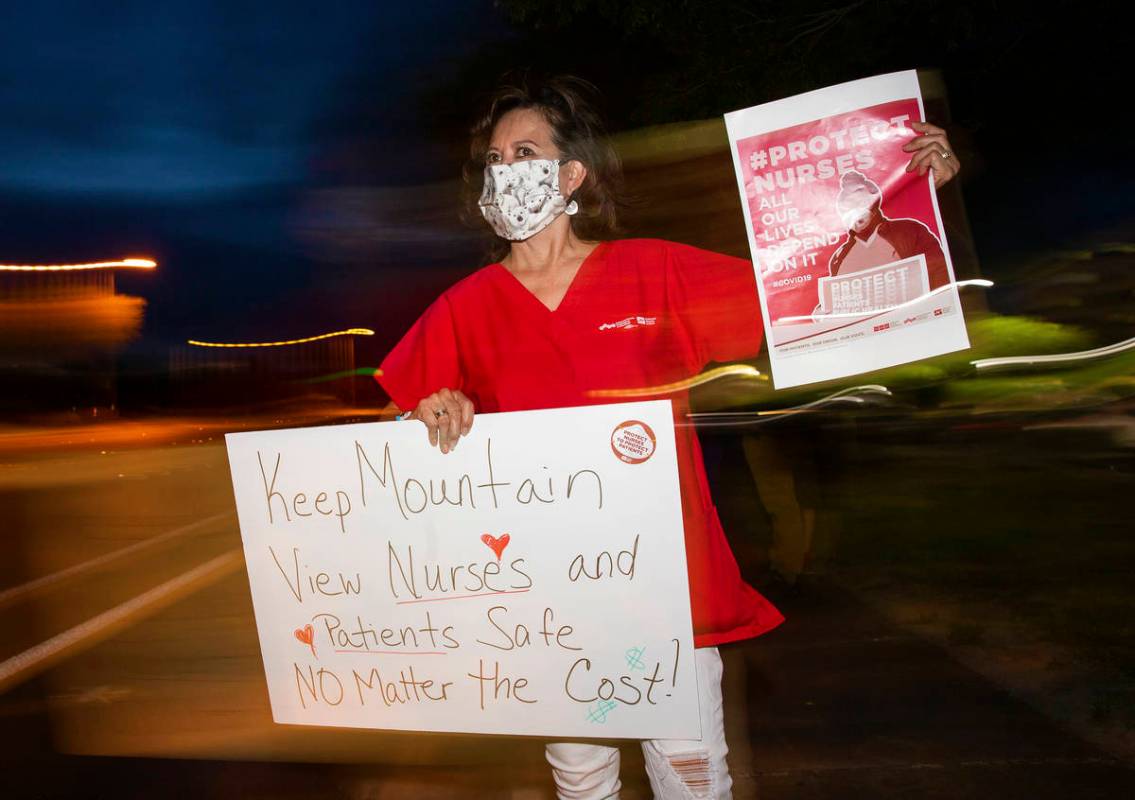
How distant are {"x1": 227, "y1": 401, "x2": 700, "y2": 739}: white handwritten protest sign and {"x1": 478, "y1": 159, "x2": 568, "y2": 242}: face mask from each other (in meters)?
0.55

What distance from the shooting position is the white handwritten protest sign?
200cm

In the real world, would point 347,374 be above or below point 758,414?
above

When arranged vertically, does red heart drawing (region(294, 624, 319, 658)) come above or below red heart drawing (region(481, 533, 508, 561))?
below

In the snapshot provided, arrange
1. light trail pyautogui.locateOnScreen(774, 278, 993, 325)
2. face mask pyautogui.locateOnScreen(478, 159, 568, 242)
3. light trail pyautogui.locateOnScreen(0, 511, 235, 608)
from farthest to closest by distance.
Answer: light trail pyautogui.locateOnScreen(0, 511, 235, 608) < face mask pyautogui.locateOnScreen(478, 159, 568, 242) < light trail pyautogui.locateOnScreen(774, 278, 993, 325)

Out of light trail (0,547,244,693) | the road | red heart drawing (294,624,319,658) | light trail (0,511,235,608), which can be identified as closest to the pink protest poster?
red heart drawing (294,624,319,658)

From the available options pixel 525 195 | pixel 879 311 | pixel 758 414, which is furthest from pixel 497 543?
pixel 758 414

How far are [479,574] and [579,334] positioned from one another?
1.95 ft

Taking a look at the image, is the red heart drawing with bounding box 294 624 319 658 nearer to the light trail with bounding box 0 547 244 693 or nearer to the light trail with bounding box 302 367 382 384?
the light trail with bounding box 302 367 382 384

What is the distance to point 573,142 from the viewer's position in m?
2.38

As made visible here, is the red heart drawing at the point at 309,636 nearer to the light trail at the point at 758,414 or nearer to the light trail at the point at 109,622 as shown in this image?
the light trail at the point at 758,414

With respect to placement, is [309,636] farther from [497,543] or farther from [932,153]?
[932,153]

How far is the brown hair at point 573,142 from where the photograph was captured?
91.9 inches

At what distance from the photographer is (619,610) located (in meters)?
2.03

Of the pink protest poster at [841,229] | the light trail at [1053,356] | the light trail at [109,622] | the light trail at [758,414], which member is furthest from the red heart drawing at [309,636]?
the light trail at [109,622]
